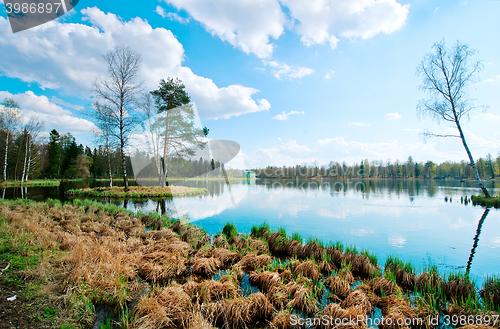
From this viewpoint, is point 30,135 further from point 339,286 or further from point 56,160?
point 339,286

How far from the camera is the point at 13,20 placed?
23.0ft

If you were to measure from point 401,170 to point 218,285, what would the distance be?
126 metres

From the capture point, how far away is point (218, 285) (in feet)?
15.2

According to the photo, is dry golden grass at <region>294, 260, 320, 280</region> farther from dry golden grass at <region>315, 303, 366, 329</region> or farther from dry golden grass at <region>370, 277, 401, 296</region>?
dry golden grass at <region>315, 303, 366, 329</region>

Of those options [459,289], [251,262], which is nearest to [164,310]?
[251,262]

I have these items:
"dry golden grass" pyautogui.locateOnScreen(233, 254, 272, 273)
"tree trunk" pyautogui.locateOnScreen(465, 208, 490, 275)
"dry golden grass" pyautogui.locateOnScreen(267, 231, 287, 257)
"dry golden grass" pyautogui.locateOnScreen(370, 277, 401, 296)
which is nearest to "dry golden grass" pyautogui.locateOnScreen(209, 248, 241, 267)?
"dry golden grass" pyautogui.locateOnScreen(233, 254, 272, 273)

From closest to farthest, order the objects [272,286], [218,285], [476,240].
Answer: [218,285]
[272,286]
[476,240]

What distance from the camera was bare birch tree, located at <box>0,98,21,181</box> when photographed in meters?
32.4

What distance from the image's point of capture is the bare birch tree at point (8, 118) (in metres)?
32.4

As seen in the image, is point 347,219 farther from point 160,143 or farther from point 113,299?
point 160,143

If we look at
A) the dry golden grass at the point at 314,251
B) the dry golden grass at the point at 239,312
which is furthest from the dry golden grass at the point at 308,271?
the dry golden grass at the point at 239,312

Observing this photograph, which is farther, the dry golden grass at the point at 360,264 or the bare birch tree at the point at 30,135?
the bare birch tree at the point at 30,135

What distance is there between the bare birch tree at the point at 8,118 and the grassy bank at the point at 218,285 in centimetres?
3981

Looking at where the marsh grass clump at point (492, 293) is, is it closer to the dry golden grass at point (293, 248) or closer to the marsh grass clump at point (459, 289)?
the marsh grass clump at point (459, 289)
